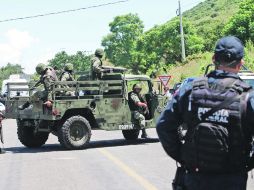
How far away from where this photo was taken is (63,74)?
49.2ft

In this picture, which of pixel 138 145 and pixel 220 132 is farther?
pixel 138 145

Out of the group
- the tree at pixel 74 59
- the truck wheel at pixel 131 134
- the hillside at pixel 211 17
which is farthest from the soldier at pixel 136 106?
the tree at pixel 74 59

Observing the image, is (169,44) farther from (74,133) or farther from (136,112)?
(74,133)

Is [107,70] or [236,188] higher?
[107,70]

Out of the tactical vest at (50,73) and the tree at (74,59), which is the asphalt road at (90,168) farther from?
the tree at (74,59)

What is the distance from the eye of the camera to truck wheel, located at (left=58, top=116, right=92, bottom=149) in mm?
13461

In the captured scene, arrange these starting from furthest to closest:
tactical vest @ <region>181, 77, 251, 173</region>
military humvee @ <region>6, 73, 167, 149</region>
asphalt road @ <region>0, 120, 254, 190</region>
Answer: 1. military humvee @ <region>6, 73, 167, 149</region>
2. asphalt road @ <region>0, 120, 254, 190</region>
3. tactical vest @ <region>181, 77, 251, 173</region>

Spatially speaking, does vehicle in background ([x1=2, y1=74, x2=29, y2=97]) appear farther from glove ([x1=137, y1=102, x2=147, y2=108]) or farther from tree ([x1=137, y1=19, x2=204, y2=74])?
tree ([x1=137, y1=19, x2=204, y2=74])

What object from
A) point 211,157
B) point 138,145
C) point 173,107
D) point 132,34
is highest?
point 132,34

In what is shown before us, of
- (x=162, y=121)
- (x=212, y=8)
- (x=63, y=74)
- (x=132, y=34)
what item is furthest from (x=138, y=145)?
(x=212, y=8)

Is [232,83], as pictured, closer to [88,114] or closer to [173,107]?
[173,107]

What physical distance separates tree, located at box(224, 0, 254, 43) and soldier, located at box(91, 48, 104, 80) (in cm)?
3651

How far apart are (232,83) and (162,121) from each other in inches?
19.8

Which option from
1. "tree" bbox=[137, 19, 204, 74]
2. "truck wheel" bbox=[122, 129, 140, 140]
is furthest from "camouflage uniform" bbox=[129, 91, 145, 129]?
"tree" bbox=[137, 19, 204, 74]
